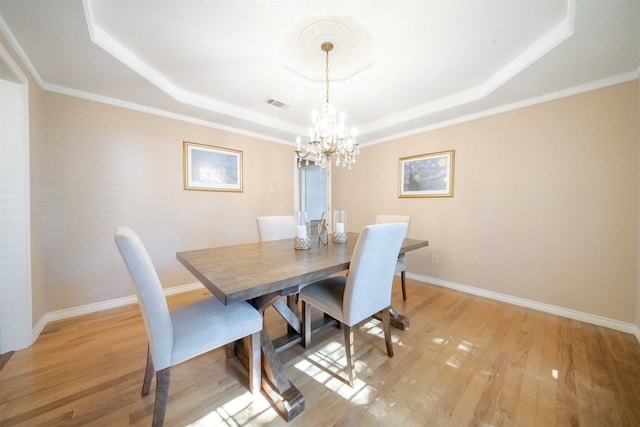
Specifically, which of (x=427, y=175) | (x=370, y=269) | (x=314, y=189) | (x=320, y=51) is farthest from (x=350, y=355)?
(x=314, y=189)

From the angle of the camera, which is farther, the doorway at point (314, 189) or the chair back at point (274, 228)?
the doorway at point (314, 189)

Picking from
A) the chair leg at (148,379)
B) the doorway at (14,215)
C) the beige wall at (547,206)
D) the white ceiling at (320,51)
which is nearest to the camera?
the chair leg at (148,379)

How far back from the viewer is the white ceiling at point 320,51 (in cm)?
140

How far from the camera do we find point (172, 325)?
1146 millimetres

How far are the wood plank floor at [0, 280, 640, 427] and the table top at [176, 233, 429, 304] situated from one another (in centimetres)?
72

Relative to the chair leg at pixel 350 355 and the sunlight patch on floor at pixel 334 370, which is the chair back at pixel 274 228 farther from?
the chair leg at pixel 350 355

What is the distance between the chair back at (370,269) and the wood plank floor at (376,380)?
464mm

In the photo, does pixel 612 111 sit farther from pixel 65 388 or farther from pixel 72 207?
pixel 72 207

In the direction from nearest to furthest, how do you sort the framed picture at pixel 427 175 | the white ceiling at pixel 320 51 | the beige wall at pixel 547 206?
the white ceiling at pixel 320 51 → the beige wall at pixel 547 206 → the framed picture at pixel 427 175

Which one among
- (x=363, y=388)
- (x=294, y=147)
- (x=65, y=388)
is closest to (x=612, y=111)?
(x=363, y=388)

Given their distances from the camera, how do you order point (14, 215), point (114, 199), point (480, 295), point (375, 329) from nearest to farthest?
point (14, 215) < point (375, 329) < point (114, 199) < point (480, 295)

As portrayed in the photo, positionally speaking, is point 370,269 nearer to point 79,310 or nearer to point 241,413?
point 241,413

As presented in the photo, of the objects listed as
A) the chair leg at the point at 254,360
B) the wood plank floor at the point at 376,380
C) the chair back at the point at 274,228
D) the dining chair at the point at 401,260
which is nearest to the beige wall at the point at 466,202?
the wood plank floor at the point at 376,380

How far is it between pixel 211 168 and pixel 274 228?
1.37 meters
